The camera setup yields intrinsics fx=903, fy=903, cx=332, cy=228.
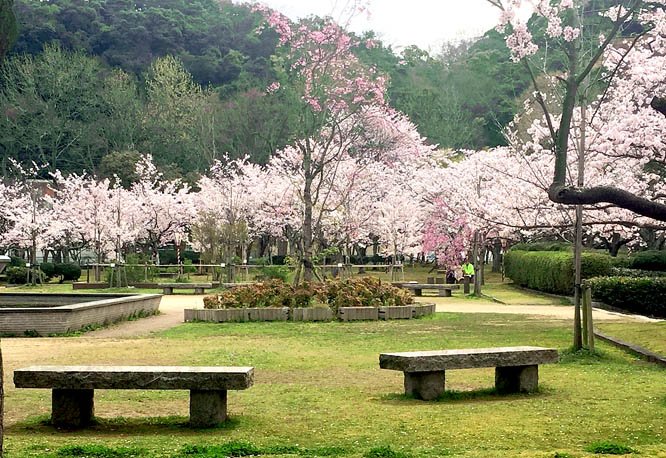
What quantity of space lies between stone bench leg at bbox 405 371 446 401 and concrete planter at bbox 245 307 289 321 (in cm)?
1036

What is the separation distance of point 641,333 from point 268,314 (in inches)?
297

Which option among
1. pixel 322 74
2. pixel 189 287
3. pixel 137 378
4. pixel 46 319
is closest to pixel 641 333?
pixel 137 378

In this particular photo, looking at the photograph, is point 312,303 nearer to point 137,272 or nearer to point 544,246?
point 137,272

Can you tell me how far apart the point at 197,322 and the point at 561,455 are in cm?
1348

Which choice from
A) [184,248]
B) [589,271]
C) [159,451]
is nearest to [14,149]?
[184,248]

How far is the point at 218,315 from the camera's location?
18562 mm

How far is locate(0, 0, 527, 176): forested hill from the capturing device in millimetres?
57219

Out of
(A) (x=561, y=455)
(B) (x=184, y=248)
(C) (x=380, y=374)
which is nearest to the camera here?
(A) (x=561, y=455)

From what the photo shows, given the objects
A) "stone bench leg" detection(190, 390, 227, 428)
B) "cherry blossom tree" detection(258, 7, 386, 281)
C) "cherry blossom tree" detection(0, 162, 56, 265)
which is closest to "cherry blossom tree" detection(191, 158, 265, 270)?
"cherry blossom tree" detection(0, 162, 56, 265)

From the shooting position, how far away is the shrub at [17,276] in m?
36.2

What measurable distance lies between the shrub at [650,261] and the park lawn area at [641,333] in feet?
25.6

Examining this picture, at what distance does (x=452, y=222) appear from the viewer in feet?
120

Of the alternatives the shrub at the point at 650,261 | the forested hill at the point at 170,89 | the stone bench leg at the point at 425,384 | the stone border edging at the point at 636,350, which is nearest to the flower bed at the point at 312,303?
the stone border edging at the point at 636,350

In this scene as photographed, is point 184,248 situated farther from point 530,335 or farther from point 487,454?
point 487,454
